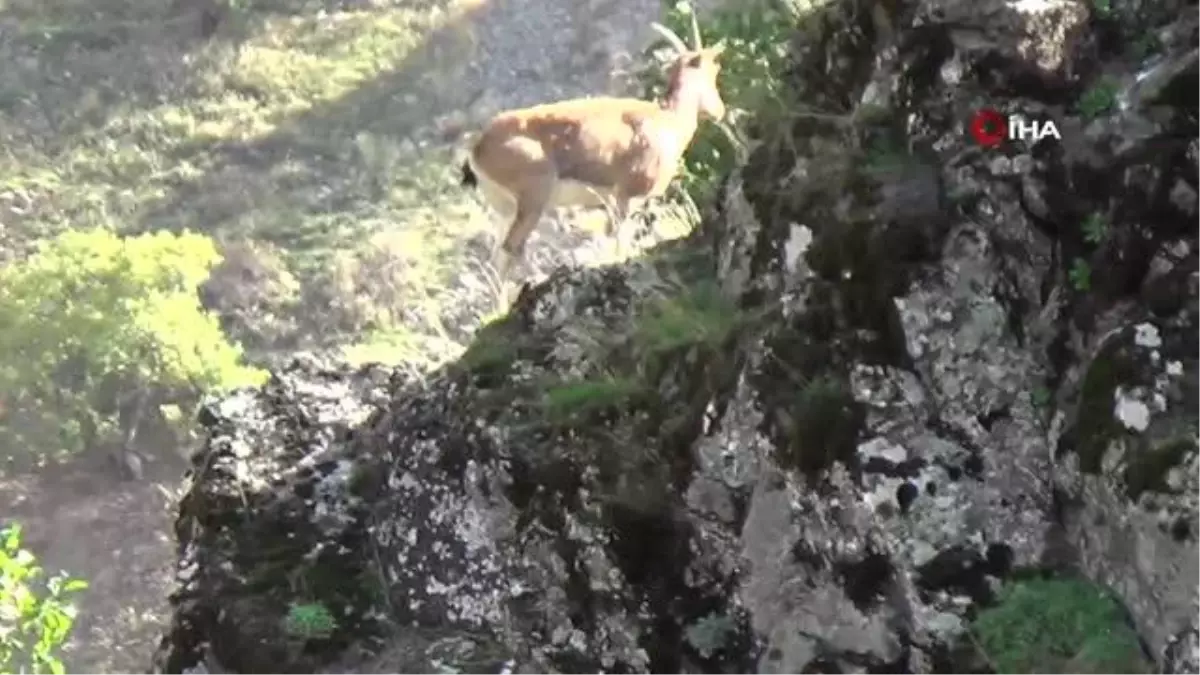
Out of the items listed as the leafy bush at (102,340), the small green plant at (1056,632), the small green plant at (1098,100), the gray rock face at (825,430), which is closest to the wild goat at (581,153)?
the gray rock face at (825,430)

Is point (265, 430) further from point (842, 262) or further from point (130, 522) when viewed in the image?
point (130, 522)

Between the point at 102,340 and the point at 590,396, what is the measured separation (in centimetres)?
1015

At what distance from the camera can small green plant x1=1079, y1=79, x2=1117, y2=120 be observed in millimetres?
3953

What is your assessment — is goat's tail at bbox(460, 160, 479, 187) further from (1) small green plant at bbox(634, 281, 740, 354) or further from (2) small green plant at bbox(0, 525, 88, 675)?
(2) small green plant at bbox(0, 525, 88, 675)

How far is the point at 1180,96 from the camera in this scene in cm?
379

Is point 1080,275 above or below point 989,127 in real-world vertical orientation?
below

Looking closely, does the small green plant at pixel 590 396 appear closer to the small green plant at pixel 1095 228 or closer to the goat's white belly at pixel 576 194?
the small green plant at pixel 1095 228

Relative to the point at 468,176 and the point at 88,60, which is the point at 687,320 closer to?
the point at 468,176

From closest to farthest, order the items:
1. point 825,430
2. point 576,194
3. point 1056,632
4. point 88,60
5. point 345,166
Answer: point 1056,632 → point 825,430 → point 576,194 → point 345,166 → point 88,60

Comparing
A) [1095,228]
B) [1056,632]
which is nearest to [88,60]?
[1095,228]

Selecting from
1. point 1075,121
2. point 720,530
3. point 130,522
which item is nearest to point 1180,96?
point 1075,121

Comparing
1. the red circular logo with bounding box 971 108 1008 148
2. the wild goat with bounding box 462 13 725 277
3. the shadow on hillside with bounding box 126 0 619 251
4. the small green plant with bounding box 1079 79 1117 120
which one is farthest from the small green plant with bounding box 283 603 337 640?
the shadow on hillside with bounding box 126 0 619 251

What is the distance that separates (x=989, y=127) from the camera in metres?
4.07

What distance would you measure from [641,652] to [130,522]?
11293 millimetres
